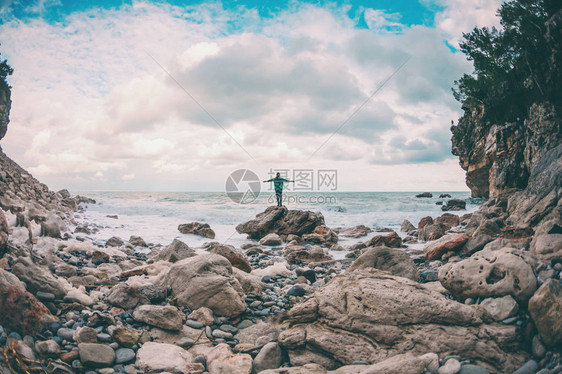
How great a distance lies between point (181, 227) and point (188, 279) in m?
11.6

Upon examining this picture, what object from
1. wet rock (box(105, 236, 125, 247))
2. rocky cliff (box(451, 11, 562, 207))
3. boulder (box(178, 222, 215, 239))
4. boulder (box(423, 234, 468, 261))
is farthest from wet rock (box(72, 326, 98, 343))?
rocky cliff (box(451, 11, 562, 207))

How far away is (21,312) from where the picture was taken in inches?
133

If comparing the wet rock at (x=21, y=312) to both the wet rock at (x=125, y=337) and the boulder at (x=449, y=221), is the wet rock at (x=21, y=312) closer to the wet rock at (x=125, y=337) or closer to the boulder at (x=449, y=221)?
the wet rock at (x=125, y=337)

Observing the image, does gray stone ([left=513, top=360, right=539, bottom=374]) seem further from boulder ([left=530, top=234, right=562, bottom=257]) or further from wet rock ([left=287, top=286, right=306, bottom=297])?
wet rock ([left=287, top=286, right=306, bottom=297])

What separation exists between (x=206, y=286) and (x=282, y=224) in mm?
10035

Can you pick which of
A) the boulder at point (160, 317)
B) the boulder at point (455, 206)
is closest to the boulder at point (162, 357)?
the boulder at point (160, 317)

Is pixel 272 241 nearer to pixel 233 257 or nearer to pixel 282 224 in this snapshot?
pixel 282 224

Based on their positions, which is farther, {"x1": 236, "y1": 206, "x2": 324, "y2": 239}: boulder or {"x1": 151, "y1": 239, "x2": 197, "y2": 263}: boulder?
{"x1": 236, "y1": 206, "x2": 324, "y2": 239}: boulder

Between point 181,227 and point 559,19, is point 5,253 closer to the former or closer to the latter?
point 181,227

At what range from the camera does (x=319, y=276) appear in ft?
24.6

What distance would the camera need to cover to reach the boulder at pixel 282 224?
14.3 meters

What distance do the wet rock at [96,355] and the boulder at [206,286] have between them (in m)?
1.43

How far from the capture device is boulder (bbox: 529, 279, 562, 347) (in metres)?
3.04

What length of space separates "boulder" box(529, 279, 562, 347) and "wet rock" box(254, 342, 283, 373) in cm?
268
